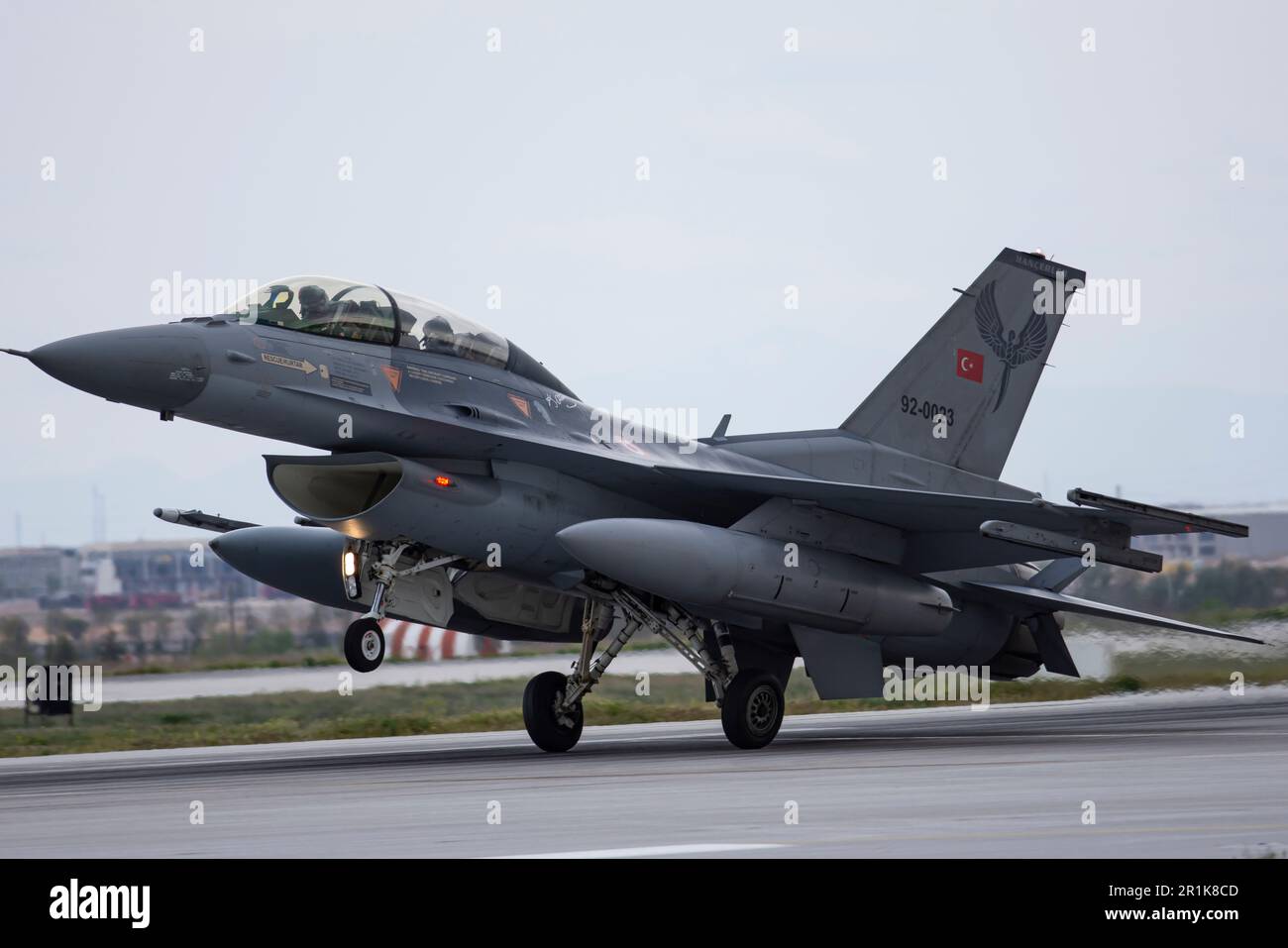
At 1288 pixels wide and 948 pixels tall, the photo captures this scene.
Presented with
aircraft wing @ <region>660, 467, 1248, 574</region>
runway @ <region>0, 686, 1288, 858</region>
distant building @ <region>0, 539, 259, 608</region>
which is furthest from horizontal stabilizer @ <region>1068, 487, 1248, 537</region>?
distant building @ <region>0, 539, 259, 608</region>

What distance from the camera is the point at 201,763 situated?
16.2 metres

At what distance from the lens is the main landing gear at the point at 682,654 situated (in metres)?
15.3

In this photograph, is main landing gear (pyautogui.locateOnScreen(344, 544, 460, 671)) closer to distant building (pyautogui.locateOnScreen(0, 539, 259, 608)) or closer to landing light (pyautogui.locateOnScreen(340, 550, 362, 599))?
landing light (pyautogui.locateOnScreen(340, 550, 362, 599))

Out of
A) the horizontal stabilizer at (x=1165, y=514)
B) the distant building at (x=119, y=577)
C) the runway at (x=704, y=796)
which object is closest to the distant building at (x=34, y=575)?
the distant building at (x=119, y=577)

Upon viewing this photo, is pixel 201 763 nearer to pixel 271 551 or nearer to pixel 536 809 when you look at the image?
pixel 271 551

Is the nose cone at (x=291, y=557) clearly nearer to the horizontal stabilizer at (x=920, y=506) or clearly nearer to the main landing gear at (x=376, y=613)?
the main landing gear at (x=376, y=613)

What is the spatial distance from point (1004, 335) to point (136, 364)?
936 cm

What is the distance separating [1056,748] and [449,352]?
6.29 meters

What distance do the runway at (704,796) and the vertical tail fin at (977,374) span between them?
3.08m

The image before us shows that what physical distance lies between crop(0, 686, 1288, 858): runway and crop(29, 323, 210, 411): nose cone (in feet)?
9.98

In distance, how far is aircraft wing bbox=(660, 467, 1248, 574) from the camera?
14219mm

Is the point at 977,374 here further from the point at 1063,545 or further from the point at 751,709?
the point at 751,709

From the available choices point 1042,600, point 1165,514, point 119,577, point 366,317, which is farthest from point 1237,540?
point 119,577

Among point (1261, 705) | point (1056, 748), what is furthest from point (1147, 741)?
point (1261, 705)
